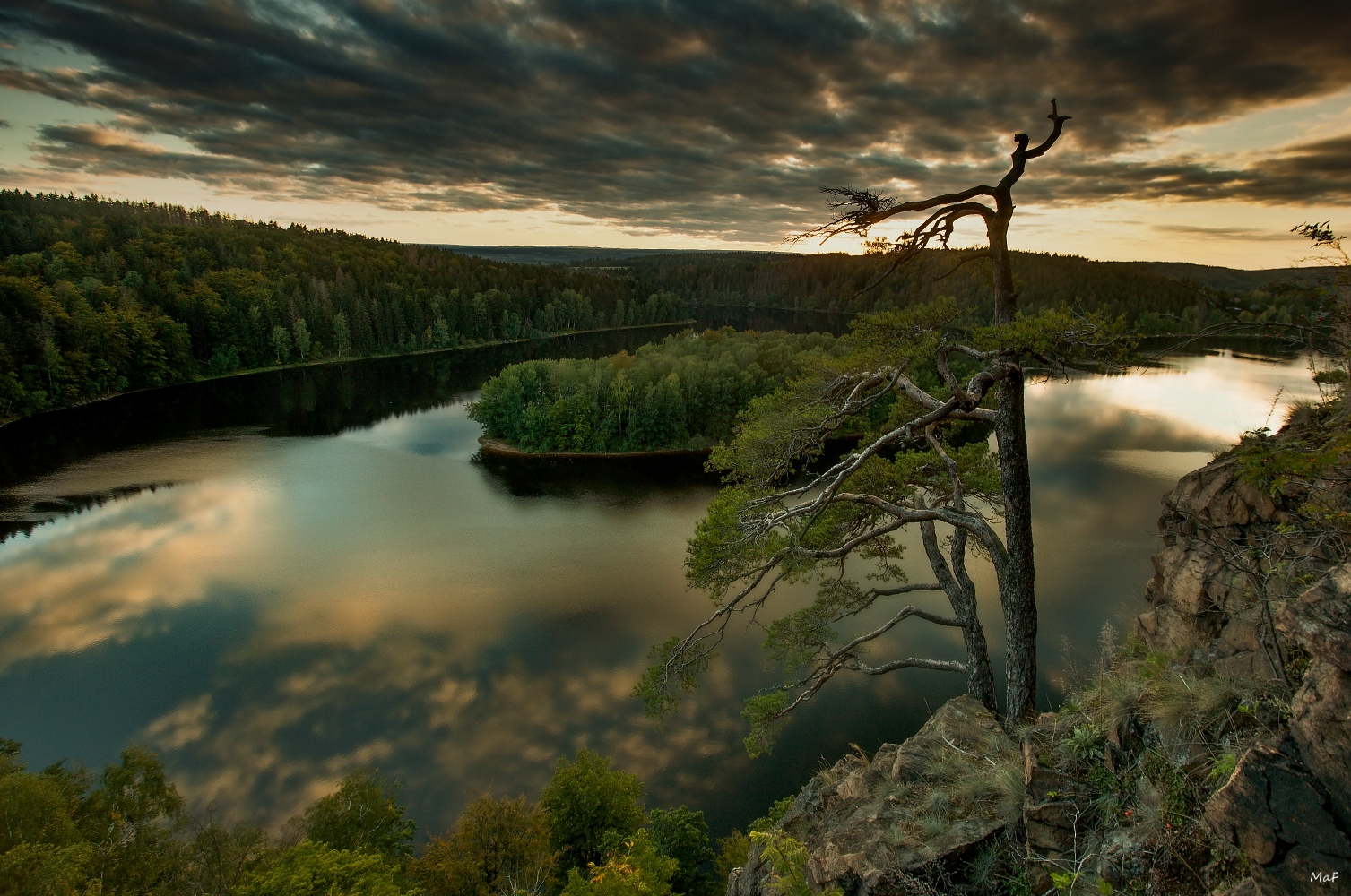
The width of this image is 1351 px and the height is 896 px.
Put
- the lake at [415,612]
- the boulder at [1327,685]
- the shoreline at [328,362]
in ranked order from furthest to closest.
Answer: the shoreline at [328,362]
the lake at [415,612]
the boulder at [1327,685]

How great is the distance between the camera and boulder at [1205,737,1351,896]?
3.32 meters

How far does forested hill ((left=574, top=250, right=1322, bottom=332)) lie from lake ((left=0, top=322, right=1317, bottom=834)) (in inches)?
50.1

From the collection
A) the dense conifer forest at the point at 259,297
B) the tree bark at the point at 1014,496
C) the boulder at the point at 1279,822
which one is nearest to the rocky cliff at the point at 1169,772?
the boulder at the point at 1279,822

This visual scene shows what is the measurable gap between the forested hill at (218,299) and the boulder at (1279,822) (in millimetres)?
72561

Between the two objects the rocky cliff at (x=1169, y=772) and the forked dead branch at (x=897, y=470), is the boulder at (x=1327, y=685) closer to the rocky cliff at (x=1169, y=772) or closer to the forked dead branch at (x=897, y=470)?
the rocky cliff at (x=1169, y=772)

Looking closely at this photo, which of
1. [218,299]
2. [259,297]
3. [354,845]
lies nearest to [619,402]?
[354,845]

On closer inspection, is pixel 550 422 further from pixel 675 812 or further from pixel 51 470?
pixel 675 812

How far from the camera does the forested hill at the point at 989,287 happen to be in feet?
17.0

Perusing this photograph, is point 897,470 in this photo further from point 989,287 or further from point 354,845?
point 354,845

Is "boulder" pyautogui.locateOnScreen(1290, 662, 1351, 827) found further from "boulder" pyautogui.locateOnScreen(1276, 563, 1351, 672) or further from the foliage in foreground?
the foliage in foreground

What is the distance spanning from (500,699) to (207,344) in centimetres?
8011

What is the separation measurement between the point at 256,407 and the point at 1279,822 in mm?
71068

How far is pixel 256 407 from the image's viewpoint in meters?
60.7

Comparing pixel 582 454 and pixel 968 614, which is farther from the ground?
pixel 968 614
